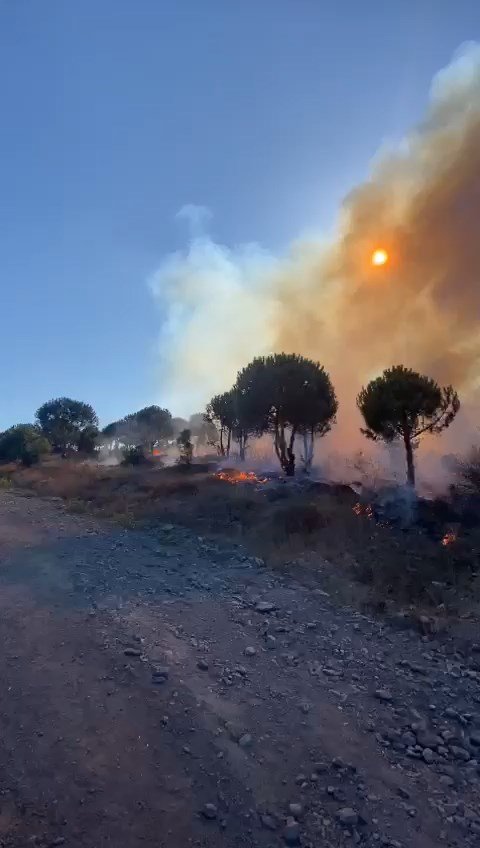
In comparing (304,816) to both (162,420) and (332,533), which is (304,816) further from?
(162,420)

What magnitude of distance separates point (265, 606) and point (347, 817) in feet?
14.8

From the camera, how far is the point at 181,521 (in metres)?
15.8

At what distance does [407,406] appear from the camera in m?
23.0

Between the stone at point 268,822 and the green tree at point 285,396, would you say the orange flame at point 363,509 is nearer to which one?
the green tree at point 285,396

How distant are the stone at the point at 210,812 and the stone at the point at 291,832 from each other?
1.99 ft

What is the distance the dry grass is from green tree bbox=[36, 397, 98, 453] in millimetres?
30521

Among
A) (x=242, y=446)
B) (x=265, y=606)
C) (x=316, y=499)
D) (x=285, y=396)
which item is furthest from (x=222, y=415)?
(x=265, y=606)

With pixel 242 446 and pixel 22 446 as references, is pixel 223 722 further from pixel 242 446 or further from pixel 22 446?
pixel 22 446

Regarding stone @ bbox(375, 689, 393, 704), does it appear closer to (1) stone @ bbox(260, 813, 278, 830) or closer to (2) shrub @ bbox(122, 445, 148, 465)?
(1) stone @ bbox(260, 813, 278, 830)

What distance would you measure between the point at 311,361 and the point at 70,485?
54.5 feet

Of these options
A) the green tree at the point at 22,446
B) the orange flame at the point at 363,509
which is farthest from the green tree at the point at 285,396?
the green tree at the point at 22,446

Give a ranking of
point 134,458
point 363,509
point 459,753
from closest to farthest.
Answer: point 459,753, point 363,509, point 134,458

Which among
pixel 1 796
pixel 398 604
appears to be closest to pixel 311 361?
pixel 398 604

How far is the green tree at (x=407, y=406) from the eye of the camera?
23.0 metres
